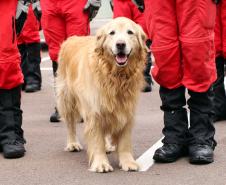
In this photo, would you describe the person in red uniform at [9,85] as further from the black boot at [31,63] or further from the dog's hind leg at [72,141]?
the black boot at [31,63]

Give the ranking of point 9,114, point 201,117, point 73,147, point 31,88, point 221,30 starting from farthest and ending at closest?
point 31,88 < point 221,30 < point 73,147 < point 9,114 < point 201,117

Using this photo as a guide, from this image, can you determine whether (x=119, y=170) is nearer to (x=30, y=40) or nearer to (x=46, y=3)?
(x=46, y=3)

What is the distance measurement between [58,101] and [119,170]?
1.31m

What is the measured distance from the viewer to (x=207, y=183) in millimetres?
4758

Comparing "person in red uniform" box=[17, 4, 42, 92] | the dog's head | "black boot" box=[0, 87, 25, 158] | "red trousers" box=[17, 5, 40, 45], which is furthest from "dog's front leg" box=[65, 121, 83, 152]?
"red trousers" box=[17, 5, 40, 45]

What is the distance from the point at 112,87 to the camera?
Answer: 529cm

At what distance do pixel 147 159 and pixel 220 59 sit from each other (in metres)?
1.82

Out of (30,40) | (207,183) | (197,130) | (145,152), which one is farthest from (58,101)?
(30,40)

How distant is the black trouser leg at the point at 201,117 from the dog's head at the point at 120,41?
0.62m

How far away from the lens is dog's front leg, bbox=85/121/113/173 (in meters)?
5.21

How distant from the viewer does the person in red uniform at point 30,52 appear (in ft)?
31.7

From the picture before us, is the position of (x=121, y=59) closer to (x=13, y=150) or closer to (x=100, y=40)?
(x=100, y=40)

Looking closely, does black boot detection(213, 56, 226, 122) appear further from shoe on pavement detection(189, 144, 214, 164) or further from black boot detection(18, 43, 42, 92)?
black boot detection(18, 43, 42, 92)

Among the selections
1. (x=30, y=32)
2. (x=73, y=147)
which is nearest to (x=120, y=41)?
(x=73, y=147)
